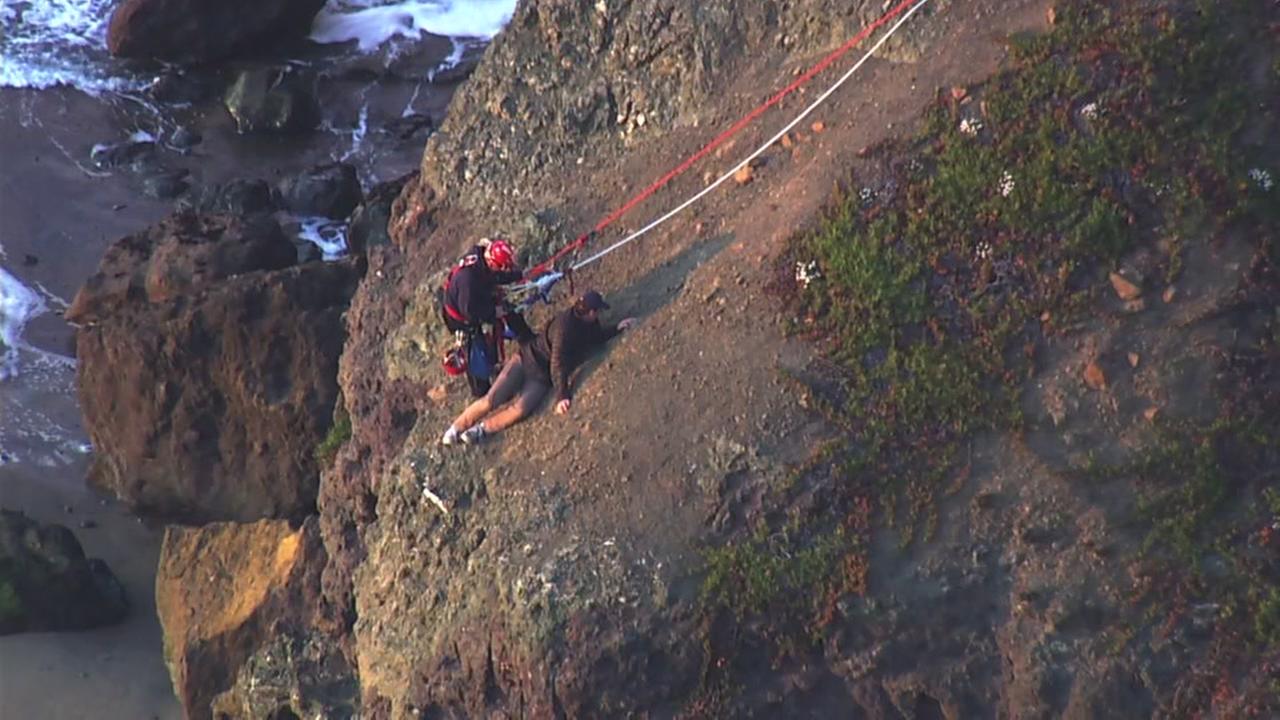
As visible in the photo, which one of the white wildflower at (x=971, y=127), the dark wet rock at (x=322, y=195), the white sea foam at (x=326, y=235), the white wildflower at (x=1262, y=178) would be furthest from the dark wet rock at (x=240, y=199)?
the white wildflower at (x=1262, y=178)

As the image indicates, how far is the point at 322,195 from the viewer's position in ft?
91.6

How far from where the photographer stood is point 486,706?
48.2 feet

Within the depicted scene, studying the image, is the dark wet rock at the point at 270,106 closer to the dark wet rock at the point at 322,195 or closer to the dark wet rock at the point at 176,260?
the dark wet rock at the point at 322,195

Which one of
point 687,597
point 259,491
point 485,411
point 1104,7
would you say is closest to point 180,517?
point 259,491

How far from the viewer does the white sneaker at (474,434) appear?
15.5 meters

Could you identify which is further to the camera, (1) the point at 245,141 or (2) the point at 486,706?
(1) the point at 245,141

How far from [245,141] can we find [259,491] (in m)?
11.5

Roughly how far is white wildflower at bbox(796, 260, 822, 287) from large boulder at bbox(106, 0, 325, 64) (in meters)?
20.8

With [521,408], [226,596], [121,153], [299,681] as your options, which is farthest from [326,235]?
[521,408]

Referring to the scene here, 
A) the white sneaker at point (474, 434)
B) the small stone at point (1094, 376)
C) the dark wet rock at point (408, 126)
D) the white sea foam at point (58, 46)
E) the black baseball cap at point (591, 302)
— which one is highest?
the white sea foam at point (58, 46)

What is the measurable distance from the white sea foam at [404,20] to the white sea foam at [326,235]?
267 inches

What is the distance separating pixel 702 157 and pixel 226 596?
27.3 ft

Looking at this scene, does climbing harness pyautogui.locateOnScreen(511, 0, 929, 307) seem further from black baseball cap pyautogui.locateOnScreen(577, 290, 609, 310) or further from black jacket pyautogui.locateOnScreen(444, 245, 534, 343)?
black baseball cap pyautogui.locateOnScreen(577, 290, 609, 310)

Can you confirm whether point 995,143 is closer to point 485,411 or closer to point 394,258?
point 485,411
